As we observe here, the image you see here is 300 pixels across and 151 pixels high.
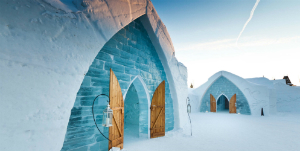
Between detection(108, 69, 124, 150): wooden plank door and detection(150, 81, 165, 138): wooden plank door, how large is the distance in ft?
4.85

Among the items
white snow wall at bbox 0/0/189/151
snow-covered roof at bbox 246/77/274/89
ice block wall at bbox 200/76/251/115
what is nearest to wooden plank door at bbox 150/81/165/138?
white snow wall at bbox 0/0/189/151

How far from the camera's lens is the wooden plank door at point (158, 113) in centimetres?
555

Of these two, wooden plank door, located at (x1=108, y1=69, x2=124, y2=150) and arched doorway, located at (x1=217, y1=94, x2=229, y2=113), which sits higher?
wooden plank door, located at (x1=108, y1=69, x2=124, y2=150)

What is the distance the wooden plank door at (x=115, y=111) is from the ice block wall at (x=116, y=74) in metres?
0.14

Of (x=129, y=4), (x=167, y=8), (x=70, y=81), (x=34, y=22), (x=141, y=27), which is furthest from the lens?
(x=167, y=8)

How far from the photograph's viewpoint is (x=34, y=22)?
2.49 meters

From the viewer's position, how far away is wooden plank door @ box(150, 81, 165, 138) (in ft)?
18.2

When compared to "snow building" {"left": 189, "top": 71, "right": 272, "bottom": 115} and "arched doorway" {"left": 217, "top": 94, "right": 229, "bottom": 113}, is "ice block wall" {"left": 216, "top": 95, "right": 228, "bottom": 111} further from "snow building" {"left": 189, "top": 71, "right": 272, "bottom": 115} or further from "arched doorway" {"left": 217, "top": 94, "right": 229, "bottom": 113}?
"snow building" {"left": 189, "top": 71, "right": 272, "bottom": 115}

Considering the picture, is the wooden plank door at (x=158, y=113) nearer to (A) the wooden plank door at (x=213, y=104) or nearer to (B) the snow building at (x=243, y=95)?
(B) the snow building at (x=243, y=95)

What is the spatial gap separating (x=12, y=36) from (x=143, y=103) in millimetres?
4039

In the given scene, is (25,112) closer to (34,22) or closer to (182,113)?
(34,22)

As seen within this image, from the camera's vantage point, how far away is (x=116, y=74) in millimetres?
4406

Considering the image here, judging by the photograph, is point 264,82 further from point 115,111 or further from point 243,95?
point 115,111

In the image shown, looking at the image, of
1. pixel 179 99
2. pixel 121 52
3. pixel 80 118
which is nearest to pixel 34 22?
pixel 80 118
